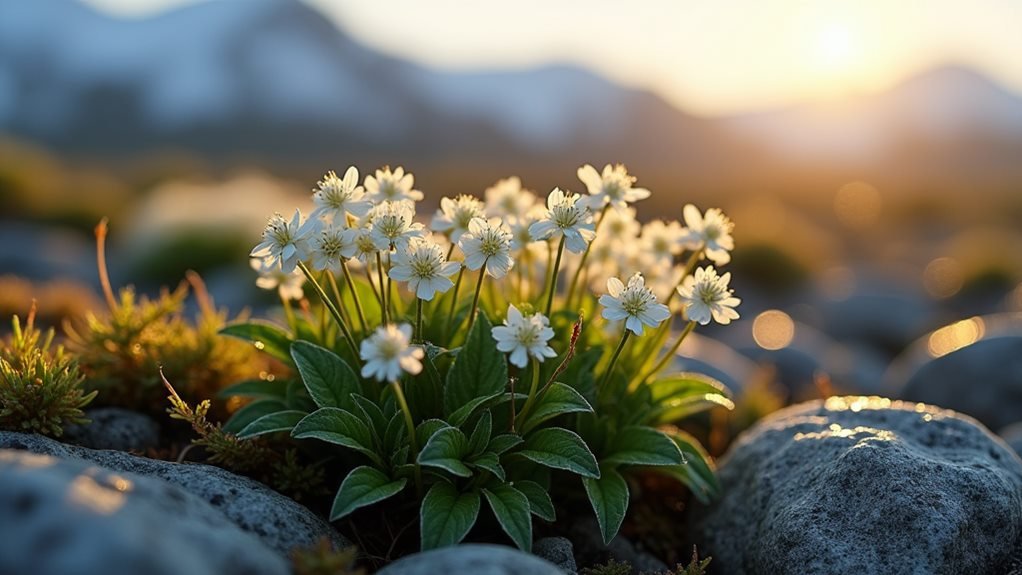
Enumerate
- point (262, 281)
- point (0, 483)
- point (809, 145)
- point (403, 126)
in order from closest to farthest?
point (0, 483), point (262, 281), point (403, 126), point (809, 145)

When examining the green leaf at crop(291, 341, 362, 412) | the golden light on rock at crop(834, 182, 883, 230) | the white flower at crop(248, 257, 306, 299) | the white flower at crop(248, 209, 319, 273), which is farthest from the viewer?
the golden light on rock at crop(834, 182, 883, 230)

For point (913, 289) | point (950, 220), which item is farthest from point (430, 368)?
point (950, 220)

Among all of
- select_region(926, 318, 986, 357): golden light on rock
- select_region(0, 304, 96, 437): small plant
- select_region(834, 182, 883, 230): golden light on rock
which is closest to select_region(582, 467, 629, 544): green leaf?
select_region(0, 304, 96, 437): small plant

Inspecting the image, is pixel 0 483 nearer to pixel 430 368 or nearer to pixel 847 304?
pixel 430 368

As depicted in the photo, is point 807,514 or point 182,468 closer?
point 182,468

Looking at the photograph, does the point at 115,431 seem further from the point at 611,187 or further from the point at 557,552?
the point at 611,187

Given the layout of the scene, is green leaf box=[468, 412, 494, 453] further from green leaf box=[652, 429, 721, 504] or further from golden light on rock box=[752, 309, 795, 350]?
golden light on rock box=[752, 309, 795, 350]
